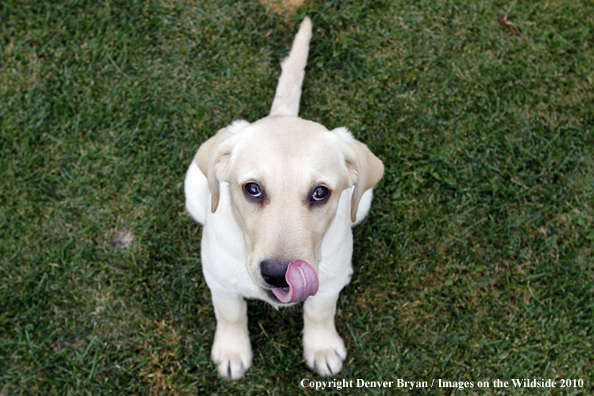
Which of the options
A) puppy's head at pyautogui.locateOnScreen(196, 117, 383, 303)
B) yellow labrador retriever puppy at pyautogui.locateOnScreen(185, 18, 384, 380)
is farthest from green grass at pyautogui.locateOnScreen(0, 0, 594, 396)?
puppy's head at pyautogui.locateOnScreen(196, 117, 383, 303)

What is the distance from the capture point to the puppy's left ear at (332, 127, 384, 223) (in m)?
2.58

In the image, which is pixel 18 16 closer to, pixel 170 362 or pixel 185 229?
pixel 185 229

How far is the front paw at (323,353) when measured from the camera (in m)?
3.44

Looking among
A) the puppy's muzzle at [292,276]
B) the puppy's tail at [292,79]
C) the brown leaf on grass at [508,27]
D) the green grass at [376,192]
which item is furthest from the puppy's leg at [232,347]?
the brown leaf on grass at [508,27]

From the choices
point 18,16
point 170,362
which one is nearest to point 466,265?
point 170,362

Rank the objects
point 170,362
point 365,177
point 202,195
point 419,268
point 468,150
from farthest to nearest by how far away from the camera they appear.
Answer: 1. point 468,150
2. point 419,268
3. point 170,362
4. point 202,195
5. point 365,177

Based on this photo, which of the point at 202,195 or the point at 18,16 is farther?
the point at 18,16

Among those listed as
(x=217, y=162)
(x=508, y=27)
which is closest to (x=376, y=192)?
(x=217, y=162)

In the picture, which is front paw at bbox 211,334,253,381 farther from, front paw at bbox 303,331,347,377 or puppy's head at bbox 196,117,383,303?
puppy's head at bbox 196,117,383,303

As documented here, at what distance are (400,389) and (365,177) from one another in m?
1.72

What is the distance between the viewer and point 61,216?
3.87m

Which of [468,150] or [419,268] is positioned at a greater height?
[468,150]

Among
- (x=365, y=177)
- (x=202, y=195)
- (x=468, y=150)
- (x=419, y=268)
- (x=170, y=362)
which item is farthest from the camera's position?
(x=468, y=150)

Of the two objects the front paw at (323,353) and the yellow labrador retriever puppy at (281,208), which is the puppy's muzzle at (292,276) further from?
the front paw at (323,353)
